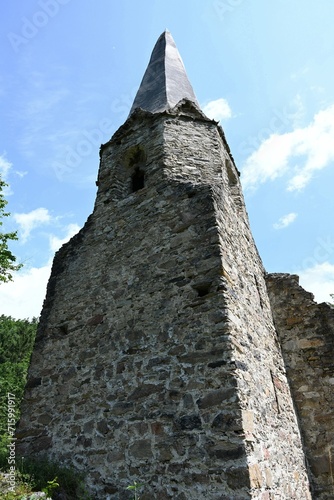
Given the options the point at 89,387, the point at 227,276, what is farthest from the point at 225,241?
the point at 89,387

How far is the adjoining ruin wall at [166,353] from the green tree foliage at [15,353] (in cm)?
1283

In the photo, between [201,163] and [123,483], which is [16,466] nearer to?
[123,483]

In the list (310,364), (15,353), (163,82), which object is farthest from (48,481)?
(15,353)

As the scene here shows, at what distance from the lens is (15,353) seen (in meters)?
21.4

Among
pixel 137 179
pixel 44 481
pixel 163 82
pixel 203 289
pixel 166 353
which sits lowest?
pixel 44 481

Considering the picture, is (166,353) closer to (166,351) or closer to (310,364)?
(166,351)

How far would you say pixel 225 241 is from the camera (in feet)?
18.4

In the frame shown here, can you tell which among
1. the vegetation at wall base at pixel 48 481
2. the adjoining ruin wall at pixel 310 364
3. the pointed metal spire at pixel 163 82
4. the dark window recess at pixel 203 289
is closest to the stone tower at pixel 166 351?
the dark window recess at pixel 203 289

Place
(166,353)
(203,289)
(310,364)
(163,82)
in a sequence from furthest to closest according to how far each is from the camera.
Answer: (163,82) → (310,364) → (203,289) → (166,353)

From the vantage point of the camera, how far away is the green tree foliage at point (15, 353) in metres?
17.6

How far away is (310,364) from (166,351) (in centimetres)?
352

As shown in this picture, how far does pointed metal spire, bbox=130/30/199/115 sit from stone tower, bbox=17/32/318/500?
2.13 m

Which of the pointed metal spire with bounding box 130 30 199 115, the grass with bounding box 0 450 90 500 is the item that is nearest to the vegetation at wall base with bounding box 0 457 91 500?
the grass with bounding box 0 450 90 500

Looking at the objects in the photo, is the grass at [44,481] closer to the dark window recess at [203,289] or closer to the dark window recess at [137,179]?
the dark window recess at [203,289]
